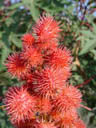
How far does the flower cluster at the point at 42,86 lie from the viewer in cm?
148

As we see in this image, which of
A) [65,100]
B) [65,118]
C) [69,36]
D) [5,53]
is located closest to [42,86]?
[65,100]

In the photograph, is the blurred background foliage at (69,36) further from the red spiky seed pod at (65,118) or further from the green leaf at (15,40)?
the red spiky seed pod at (65,118)

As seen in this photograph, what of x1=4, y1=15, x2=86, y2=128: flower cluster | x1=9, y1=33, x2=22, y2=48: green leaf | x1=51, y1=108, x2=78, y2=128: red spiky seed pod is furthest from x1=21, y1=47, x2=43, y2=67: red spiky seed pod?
x1=9, y1=33, x2=22, y2=48: green leaf

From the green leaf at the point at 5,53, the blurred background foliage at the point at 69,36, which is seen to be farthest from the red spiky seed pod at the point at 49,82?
the green leaf at the point at 5,53

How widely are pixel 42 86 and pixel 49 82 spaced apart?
2.4 inches

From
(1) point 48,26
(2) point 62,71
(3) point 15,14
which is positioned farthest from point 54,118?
(3) point 15,14

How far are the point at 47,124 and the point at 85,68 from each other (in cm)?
123

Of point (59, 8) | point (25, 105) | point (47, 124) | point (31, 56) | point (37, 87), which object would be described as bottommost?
point (47, 124)

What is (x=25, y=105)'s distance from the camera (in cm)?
148

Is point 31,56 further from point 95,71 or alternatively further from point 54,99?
point 95,71

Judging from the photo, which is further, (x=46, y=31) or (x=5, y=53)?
(x=5, y=53)

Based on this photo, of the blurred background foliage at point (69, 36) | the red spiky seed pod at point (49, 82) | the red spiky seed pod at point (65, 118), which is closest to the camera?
the red spiky seed pod at point (49, 82)

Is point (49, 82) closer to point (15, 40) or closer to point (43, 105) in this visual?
point (43, 105)

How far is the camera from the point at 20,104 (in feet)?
4.83
